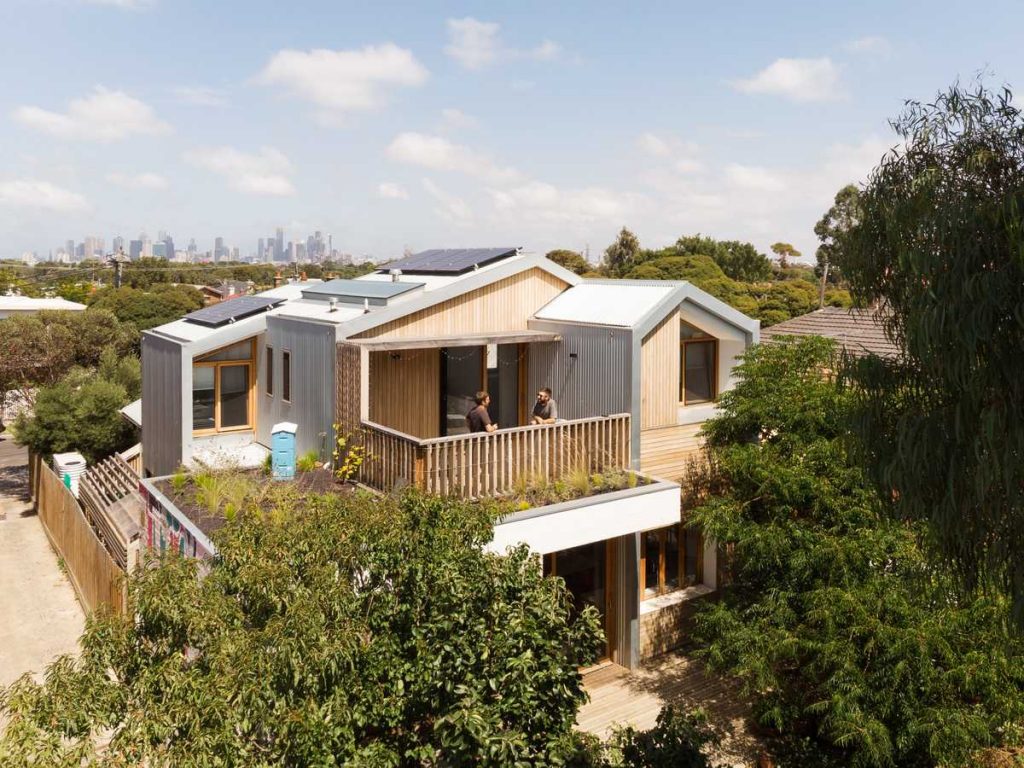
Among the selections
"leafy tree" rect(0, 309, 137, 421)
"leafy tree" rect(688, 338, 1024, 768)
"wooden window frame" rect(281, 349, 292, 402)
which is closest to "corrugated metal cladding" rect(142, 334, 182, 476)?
"wooden window frame" rect(281, 349, 292, 402)

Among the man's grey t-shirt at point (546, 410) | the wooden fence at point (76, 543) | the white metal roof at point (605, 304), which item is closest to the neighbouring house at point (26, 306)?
the wooden fence at point (76, 543)

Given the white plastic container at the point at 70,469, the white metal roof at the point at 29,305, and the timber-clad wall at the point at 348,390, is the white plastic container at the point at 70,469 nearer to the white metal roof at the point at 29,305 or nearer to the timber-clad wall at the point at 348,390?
the timber-clad wall at the point at 348,390

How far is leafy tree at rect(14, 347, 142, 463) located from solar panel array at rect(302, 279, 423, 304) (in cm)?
984

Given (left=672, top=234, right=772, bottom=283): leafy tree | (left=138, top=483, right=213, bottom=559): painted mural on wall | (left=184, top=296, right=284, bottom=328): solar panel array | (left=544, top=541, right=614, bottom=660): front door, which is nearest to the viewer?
(left=138, top=483, right=213, bottom=559): painted mural on wall

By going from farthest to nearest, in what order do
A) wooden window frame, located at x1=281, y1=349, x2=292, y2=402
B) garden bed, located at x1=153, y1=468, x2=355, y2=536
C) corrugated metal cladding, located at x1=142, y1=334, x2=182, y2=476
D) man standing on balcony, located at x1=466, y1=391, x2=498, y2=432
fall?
1. corrugated metal cladding, located at x1=142, y1=334, x2=182, y2=476
2. wooden window frame, located at x1=281, y1=349, x2=292, y2=402
3. man standing on balcony, located at x1=466, y1=391, x2=498, y2=432
4. garden bed, located at x1=153, y1=468, x2=355, y2=536

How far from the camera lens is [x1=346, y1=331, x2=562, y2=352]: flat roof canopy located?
1355 centimetres

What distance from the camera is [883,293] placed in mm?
6797

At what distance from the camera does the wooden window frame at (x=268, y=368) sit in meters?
16.2

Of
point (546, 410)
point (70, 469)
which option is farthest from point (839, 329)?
→ point (70, 469)

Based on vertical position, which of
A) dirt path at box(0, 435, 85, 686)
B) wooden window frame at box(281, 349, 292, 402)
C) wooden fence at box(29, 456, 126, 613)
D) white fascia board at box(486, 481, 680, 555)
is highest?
wooden window frame at box(281, 349, 292, 402)

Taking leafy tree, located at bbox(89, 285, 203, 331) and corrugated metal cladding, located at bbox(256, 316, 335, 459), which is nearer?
corrugated metal cladding, located at bbox(256, 316, 335, 459)

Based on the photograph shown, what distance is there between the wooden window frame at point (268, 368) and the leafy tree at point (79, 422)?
31.2ft

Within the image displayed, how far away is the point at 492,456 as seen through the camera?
1217 centimetres

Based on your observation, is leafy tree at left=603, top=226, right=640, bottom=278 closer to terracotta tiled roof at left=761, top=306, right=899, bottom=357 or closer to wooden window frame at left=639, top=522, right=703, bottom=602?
terracotta tiled roof at left=761, top=306, right=899, bottom=357
